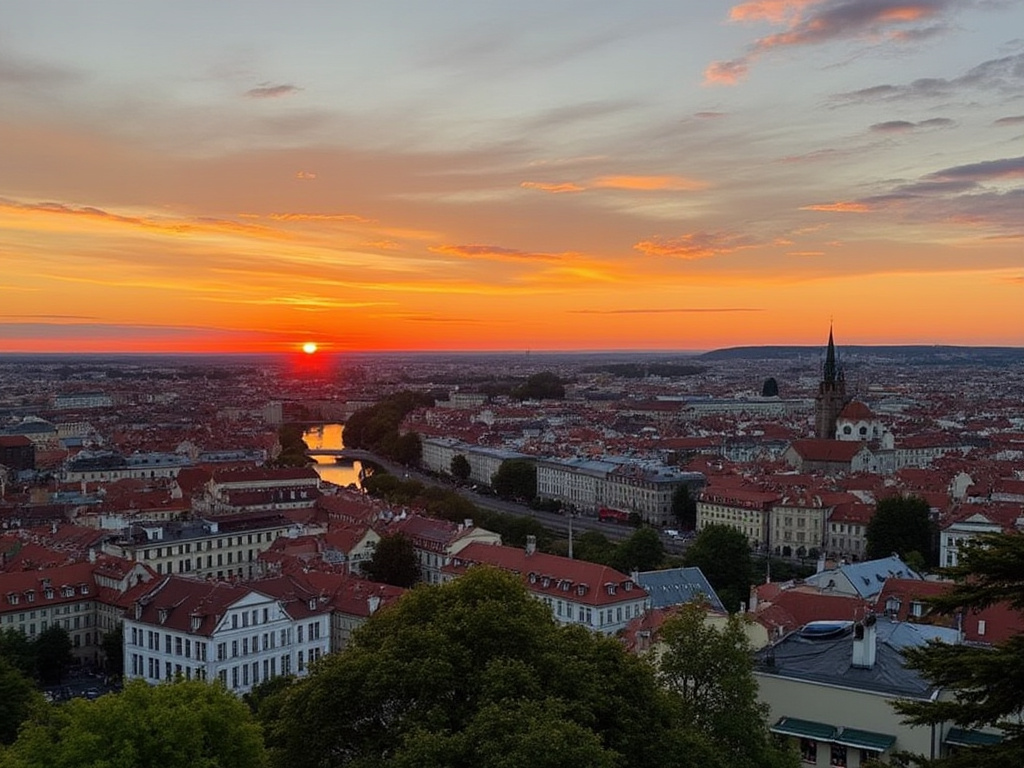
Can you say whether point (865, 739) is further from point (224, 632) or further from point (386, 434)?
point (386, 434)

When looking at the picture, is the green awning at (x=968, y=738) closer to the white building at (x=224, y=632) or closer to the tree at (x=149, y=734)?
the tree at (x=149, y=734)

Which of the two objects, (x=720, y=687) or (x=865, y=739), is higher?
(x=720, y=687)

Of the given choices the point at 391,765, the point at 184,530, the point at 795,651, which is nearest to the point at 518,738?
the point at 391,765

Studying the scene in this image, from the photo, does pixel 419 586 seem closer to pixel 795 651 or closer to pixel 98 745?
pixel 98 745

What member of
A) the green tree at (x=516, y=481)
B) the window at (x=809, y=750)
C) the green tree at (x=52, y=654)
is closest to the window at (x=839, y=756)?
the window at (x=809, y=750)

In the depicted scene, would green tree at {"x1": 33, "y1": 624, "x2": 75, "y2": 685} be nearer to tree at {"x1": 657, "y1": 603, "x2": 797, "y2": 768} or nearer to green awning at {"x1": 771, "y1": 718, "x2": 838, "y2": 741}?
tree at {"x1": 657, "y1": 603, "x2": 797, "y2": 768}

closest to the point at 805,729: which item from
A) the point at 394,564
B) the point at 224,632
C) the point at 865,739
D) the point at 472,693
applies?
the point at 865,739

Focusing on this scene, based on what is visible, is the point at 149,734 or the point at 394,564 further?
the point at 394,564
